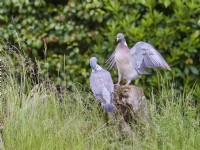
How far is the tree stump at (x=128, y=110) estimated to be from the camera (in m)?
5.02

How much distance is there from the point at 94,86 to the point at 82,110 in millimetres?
396

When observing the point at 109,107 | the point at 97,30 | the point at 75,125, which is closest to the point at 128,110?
the point at 109,107

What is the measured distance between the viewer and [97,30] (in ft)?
21.2

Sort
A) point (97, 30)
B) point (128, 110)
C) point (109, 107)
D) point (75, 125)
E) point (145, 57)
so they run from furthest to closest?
point (97, 30) < point (145, 57) < point (128, 110) < point (75, 125) < point (109, 107)

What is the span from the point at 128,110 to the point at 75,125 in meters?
0.50

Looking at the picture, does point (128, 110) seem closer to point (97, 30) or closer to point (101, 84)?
point (101, 84)

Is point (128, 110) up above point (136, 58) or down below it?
below

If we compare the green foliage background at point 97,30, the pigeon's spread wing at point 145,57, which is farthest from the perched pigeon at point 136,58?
the green foliage background at point 97,30

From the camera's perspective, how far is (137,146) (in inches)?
186

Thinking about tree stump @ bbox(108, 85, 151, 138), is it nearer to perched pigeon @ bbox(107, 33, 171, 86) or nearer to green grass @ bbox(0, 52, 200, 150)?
green grass @ bbox(0, 52, 200, 150)

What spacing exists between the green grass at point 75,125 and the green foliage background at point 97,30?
519 mm

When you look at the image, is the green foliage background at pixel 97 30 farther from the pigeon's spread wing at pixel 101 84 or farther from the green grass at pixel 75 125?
the pigeon's spread wing at pixel 101 84

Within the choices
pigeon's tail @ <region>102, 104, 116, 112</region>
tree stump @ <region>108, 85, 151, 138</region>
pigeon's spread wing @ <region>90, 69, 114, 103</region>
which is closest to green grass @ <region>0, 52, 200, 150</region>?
tree stump @ <region>108, 85, 151, 138</region>

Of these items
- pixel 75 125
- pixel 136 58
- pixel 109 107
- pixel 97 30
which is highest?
pixel 97 30
